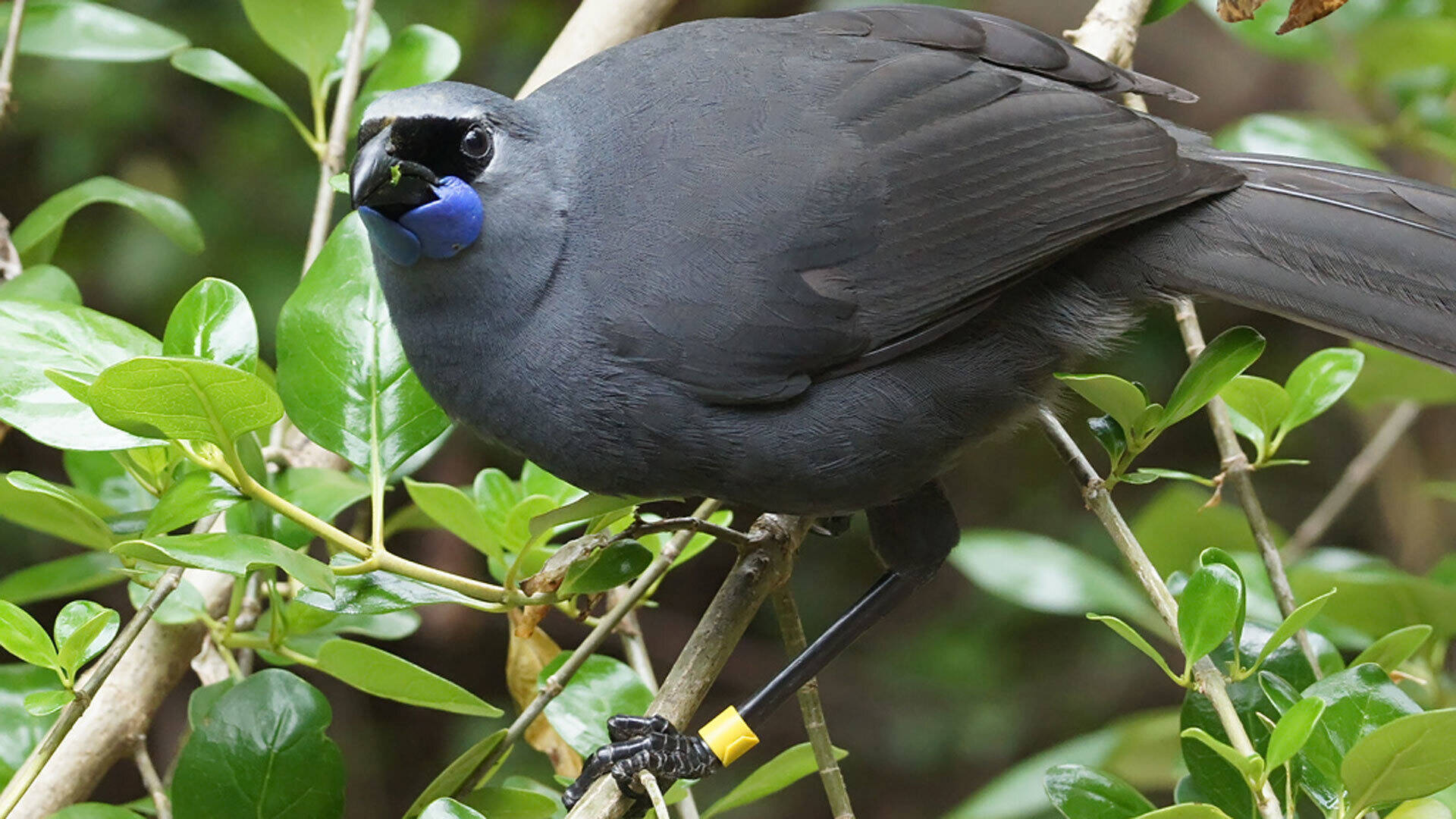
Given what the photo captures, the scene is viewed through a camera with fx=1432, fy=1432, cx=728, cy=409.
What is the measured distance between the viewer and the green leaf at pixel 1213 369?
144 cm

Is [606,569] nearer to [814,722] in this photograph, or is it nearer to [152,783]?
[814,722]

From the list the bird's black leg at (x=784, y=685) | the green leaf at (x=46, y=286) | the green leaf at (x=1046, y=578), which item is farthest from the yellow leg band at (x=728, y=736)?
the green leaf at (x=46, y=286)

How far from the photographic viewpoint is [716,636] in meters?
1.64

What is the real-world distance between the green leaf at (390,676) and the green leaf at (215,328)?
0.29 m

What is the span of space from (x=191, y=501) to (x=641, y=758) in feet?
1.84

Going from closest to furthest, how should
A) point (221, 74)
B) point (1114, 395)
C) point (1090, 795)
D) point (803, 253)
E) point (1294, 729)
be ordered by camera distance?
point (1294, 729)
point (1090, 795)
point (1114, 395)
point (803, 253)
point (221, 74)

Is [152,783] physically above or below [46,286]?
below

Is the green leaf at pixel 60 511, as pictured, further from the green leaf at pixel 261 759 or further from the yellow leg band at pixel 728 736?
the yellow leg band at pixel 728 736

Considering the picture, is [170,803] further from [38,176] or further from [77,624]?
[38,176]

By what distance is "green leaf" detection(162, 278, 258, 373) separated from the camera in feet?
4.55

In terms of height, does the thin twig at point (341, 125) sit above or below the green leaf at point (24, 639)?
above

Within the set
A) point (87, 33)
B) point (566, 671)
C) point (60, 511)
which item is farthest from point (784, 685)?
point (87, 33)

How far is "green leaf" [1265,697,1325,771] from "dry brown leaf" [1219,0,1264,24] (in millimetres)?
1007

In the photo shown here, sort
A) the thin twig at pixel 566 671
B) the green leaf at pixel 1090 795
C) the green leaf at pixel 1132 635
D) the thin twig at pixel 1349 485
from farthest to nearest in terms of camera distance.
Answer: the thin twig at pixel 1349 485, the thin twig at pixel 566 671, the green leaf at pixel 1090 795, the green leaf at pixel 1132 635
